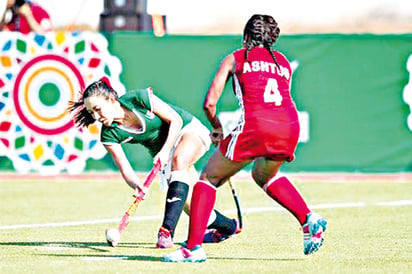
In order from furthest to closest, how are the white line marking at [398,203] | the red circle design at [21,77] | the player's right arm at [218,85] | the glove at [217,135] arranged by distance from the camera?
the red circle design at [21,77]
the white line marking at [398,203]
the glove at [217,135]
the player's right arm at [218,85]

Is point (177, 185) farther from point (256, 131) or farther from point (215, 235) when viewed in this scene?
point (256, 131)

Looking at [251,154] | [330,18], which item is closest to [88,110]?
[251,154]

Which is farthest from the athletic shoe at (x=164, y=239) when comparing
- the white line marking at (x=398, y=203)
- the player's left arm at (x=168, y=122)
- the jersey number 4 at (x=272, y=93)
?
the white line marking at (x=398, y=203)

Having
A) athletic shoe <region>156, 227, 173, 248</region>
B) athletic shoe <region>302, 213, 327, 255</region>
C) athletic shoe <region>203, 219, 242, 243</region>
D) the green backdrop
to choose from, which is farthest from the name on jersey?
the green backdrop

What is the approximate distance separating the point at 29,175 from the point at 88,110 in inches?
284

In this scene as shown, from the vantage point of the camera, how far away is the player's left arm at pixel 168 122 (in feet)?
29.3

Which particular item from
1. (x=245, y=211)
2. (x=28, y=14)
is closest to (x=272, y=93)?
(x=245, y=211)

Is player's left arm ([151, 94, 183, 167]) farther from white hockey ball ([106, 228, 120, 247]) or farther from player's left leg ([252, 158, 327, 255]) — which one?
player's left leg ([252, 158, 327, 255])

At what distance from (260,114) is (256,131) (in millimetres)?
134

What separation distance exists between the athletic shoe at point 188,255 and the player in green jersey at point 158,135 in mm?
774

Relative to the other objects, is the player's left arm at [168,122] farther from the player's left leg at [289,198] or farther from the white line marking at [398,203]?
the white line marking at [398,203]

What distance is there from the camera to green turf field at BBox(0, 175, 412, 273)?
8109 millimetres

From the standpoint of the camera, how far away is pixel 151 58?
16.0 meters

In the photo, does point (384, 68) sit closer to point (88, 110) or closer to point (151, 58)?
point (151, 58)
